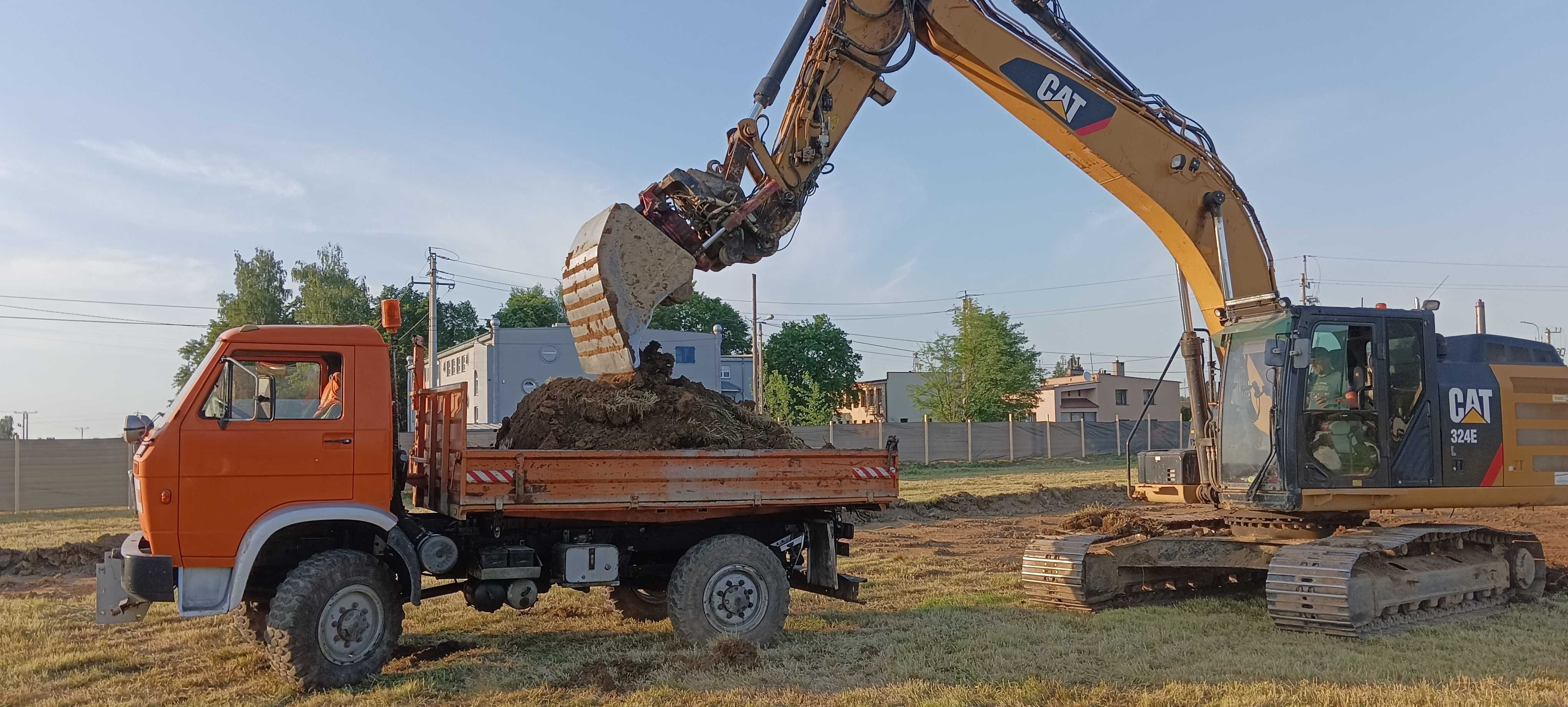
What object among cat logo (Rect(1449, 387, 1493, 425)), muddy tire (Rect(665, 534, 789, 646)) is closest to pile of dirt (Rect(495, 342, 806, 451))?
muddy tire (Rect(665, 534, 789, 646))

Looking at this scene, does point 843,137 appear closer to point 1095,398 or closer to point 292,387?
point 292,387

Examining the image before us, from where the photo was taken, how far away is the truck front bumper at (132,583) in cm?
662

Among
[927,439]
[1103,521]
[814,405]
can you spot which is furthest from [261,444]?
[814,405]

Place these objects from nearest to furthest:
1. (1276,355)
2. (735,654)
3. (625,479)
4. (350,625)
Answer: (350,625) → (735,654) → (625,479) → (1276,355)

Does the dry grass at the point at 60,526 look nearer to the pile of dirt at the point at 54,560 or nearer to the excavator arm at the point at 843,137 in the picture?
the pile of dirt at the point at 54,560

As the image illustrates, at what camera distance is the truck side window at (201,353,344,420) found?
700cm

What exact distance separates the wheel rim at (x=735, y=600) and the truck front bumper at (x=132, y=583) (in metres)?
3.53

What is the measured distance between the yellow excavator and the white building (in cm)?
→ 3099

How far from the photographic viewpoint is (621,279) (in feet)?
27.5

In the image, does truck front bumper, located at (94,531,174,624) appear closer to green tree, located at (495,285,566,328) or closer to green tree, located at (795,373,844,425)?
green tree, located at (795,373,844,425)

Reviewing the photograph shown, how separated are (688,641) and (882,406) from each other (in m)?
67.0

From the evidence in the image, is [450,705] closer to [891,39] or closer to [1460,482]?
[891,39]

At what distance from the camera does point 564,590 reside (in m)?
11.1

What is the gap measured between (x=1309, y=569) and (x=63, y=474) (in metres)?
23.8
